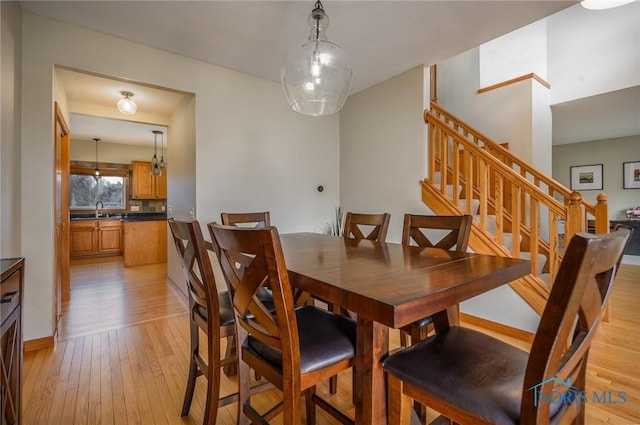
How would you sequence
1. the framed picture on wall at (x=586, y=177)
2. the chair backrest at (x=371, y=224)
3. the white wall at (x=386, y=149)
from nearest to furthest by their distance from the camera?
1. the chair backrest at (x=371, y=224)
2. the white wall at (x=386, y=149)
3. the framed picture on wall at (x=586, y=177)

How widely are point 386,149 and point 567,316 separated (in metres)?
3.16

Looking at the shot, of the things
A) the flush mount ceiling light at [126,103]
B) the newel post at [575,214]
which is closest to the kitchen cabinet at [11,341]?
the flush mount ceiling light at [126,103]

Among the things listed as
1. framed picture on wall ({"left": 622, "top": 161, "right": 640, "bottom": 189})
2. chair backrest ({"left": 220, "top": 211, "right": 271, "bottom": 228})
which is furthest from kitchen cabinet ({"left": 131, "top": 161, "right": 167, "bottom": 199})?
framed picture on wall ({"left": 622, "top": 161, "right": 640, "bottom": 189})

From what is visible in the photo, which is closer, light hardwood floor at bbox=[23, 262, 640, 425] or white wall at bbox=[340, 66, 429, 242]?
light hardwood floor at bbox=[23, 262, 640, 425]

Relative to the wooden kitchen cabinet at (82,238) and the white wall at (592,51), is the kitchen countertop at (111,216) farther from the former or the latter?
the white wall at (592,51)

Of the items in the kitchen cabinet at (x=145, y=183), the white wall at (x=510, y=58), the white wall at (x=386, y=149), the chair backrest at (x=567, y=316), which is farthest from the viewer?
the kitchen cabinet at (x=145, y=183)

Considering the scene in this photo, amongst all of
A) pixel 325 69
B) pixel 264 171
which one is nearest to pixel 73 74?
pixel 264 171

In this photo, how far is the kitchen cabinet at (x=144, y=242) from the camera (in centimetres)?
526

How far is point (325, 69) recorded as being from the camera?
5.95 feet

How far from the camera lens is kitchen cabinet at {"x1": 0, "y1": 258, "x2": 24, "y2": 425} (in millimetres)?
1031

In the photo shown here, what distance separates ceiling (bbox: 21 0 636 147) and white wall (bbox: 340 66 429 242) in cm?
39

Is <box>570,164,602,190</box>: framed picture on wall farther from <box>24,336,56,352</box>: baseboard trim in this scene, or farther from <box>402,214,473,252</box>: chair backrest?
<box>24,336,56,352</box>: baseboard trim

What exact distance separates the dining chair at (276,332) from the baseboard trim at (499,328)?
202 centimetres

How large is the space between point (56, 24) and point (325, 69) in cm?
236
